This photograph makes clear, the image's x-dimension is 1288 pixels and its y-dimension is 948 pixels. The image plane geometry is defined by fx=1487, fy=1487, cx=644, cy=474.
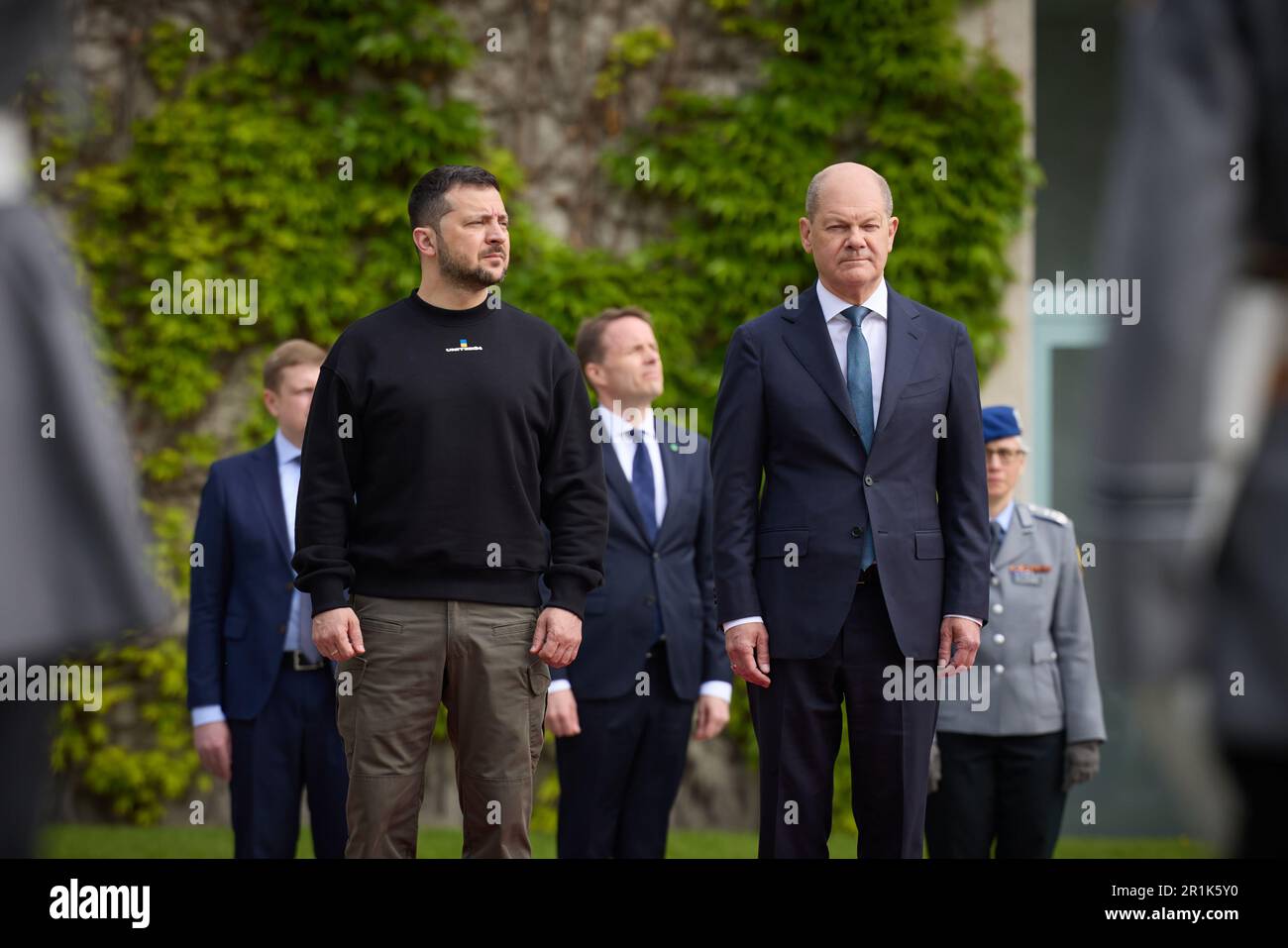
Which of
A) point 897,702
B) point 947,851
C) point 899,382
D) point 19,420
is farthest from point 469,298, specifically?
point 19,420

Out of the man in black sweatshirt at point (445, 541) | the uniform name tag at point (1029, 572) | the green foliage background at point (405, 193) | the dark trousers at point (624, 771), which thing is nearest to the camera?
the man in black sweatshirt at point (445, 541)

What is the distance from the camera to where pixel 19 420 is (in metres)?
1.65

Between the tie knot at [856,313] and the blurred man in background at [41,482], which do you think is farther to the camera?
the tie knot at [856,313]

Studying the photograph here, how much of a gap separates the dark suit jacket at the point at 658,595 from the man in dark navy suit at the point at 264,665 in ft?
2.73

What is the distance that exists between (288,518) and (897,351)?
2.15m

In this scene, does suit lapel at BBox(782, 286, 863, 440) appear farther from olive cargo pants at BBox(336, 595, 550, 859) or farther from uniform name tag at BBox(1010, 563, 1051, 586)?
uniform name tag at BBox(1010, 563, 1051, 586)

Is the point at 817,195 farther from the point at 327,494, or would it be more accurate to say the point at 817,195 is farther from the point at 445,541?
the point at 327,494

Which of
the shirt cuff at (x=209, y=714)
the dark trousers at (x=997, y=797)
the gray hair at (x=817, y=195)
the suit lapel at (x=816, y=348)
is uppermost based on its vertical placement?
the gray hair at (x=817, y=195)

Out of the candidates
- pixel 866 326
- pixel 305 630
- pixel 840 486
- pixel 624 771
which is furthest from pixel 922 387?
pixel 305 630

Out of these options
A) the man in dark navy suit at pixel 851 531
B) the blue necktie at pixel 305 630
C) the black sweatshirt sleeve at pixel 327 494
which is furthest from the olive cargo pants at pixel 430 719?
the blue necktie at pixel 305 630

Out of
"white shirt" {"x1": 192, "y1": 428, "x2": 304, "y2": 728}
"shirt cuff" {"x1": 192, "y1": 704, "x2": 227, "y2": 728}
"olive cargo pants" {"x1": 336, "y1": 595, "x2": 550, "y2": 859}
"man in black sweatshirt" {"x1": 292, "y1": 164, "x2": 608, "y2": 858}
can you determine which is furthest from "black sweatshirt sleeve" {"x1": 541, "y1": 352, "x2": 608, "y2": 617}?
"shirt cuff" {"x1": 192, "y1": 704, "x2": 227, "y2": 728}

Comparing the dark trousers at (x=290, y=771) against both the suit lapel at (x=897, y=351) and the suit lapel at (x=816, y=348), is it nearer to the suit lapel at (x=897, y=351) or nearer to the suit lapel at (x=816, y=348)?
the suit lapel at (x=816, y=348)

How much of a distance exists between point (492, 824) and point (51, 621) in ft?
7.74

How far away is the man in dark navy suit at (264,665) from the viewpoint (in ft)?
15.4
